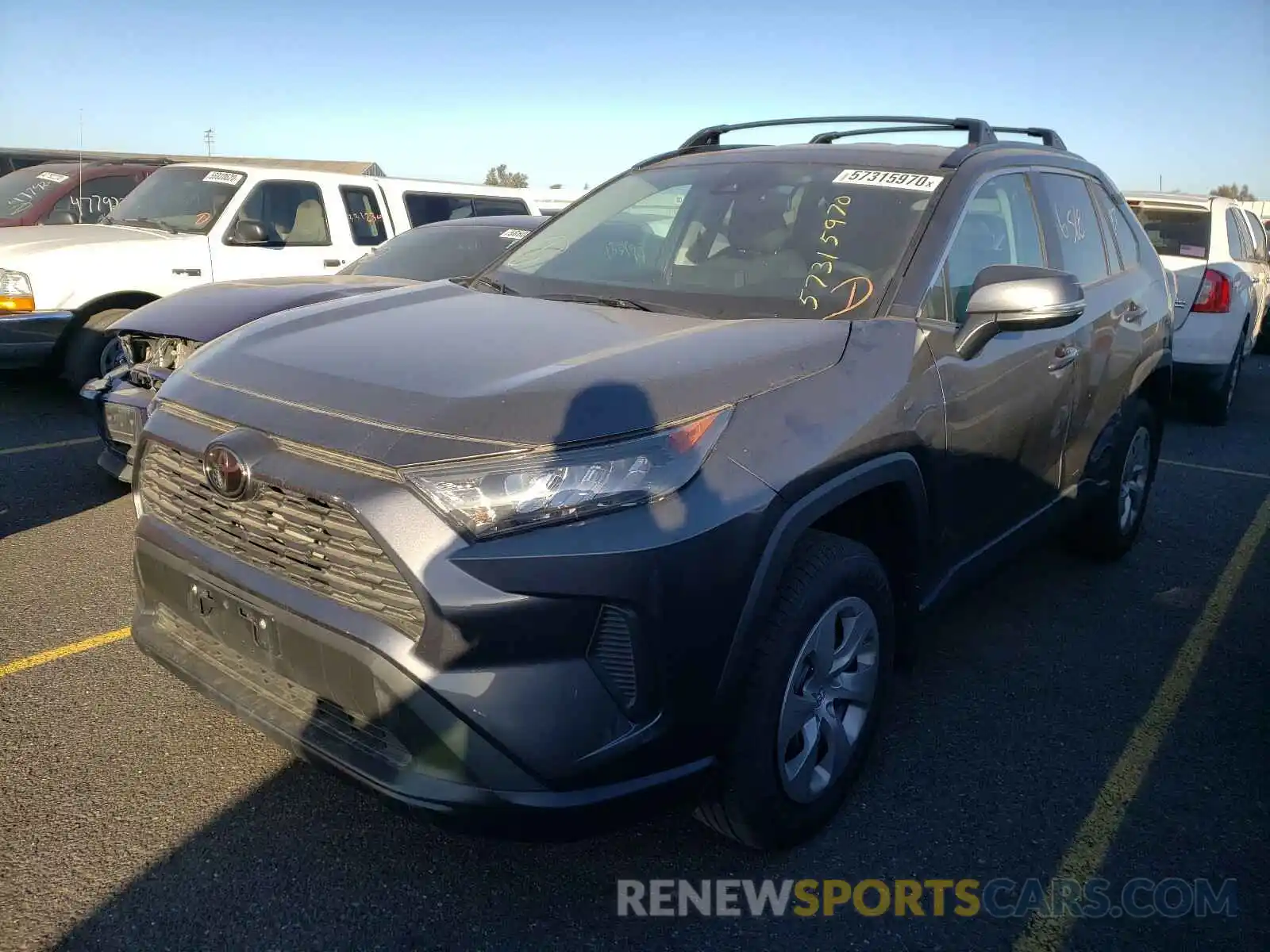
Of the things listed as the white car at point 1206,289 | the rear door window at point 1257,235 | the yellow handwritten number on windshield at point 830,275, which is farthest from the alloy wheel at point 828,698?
the rear door window at point 1257,235

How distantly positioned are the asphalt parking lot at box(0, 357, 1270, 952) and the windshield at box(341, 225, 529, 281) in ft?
9.94

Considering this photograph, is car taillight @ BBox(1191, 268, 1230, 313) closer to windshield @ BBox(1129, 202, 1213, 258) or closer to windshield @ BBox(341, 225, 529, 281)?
windshield @ BBox(1129, 202, 1213, 258)

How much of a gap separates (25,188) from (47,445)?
422 cm

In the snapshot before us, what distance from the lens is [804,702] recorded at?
101 inches

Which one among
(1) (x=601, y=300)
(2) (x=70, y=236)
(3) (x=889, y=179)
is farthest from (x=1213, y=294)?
(2) (x=70, y=236)

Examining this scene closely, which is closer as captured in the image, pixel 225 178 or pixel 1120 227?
pixel 1120 227

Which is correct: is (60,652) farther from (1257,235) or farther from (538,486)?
(1257,235)

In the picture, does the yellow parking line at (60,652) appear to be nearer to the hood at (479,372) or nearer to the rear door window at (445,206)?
the hood at (479,372)

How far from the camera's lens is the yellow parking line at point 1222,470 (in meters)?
6.86

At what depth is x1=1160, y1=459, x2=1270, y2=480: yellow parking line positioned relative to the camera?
22.5 ft

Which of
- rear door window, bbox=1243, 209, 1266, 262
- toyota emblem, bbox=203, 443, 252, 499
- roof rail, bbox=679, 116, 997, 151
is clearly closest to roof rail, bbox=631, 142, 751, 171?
roof rail, bbox=679, 116, 997, 151

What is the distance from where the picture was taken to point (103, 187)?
9.89 meters

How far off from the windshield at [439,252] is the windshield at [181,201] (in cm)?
167

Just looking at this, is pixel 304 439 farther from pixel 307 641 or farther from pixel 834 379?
pixel 834 379
